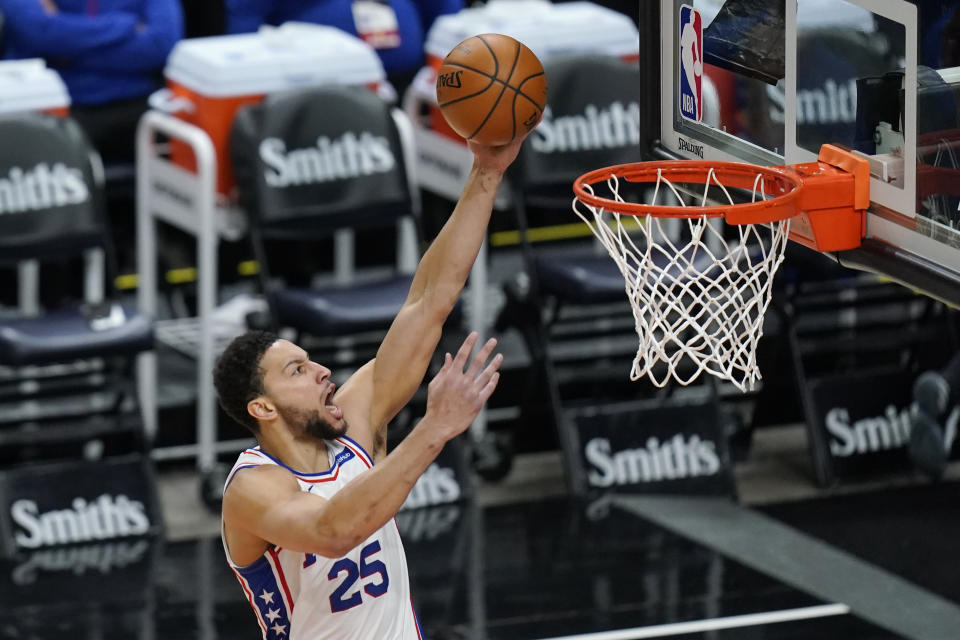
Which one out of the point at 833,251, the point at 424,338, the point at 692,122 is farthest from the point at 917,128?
the point at 424,338

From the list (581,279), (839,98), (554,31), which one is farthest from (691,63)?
(554,31)

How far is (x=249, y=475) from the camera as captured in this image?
4.08 metres

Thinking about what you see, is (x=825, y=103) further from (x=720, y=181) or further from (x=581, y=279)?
(x=581, y=279)

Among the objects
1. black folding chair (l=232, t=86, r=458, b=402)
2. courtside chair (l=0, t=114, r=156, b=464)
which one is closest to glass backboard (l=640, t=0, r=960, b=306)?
black folding chair (l=232, t=86, r=458, b=402)

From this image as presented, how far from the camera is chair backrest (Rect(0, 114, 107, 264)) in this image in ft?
22.3

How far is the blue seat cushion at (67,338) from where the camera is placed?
646 centimetres

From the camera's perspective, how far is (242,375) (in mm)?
4227

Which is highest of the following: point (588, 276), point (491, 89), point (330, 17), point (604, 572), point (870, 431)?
point (491, 89)

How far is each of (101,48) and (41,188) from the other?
47.7 inches

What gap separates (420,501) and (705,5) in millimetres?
2857

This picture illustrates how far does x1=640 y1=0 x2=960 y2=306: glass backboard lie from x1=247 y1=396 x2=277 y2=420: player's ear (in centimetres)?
136

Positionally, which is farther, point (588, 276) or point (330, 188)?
point (330, 188)

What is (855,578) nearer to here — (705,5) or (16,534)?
(705,5)

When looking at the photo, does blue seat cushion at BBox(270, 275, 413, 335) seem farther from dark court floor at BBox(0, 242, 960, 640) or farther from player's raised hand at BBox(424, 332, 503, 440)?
player's raised hand at BBox(424, 332, 503, 440)
